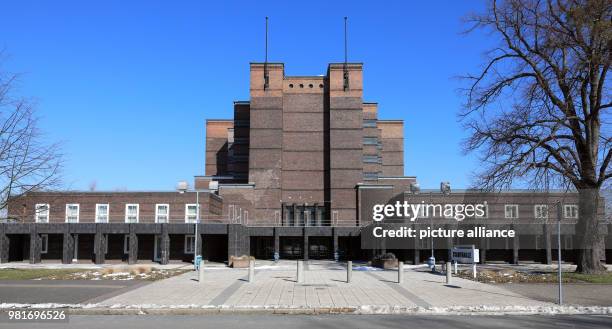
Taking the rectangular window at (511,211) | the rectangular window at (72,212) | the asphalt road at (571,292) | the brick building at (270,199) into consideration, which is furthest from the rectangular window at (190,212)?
the asphalt road at (571,292)

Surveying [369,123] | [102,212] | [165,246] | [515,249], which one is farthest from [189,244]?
[369,123]

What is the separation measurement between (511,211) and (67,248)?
148 feet

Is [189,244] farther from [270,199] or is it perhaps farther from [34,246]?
[270,199]

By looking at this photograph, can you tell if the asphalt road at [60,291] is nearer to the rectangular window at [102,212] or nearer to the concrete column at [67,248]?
the concrete column at [67,248]

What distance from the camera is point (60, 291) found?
20.7 metres

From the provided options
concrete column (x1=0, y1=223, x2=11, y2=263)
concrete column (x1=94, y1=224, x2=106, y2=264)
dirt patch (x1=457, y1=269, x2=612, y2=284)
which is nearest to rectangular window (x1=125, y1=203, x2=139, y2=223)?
concrete column (x1=94, y1=224, x2=106, y2=264)

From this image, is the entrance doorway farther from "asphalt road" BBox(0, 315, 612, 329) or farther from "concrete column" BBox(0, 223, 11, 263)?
"asphalt road" BBox(0, 315, 612, 329)

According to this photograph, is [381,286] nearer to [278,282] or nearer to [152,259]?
[278,282]

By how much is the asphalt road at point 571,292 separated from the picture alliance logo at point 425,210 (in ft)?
86.6

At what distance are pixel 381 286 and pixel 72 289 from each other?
41.2 feet

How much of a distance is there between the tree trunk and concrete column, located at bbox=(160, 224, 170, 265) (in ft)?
112

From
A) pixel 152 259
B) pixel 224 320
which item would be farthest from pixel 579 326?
pixel 152 259

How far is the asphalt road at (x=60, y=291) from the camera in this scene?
18.0m

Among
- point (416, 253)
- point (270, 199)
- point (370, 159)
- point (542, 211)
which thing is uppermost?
point (370, 159)
